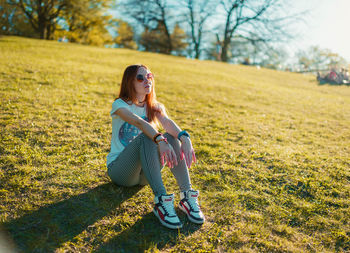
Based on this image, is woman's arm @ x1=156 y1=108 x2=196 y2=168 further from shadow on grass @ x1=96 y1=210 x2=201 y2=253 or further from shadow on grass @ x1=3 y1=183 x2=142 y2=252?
shadow on grass @ x1=3 y1=183 x2=142 y2=252

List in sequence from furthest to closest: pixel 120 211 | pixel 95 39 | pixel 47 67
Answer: pixel 95 39 < pixel 47 67 < pixel 120 211

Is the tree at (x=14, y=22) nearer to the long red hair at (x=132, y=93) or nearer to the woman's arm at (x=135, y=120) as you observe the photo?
the long red hair at (x=132, y=93)

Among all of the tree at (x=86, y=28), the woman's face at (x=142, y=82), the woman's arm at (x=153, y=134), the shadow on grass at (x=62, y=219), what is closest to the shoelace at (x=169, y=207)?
the woman's arm at (x=153, y=134)

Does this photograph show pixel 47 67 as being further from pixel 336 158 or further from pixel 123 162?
pixel 336 158

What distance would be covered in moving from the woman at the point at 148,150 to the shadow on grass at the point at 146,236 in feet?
0.26

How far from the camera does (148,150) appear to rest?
9.02 feet

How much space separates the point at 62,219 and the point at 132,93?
1.62 metres

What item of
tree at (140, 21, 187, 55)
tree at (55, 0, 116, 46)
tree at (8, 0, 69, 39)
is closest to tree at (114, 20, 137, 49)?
tree at (55, 0, 116, 46)

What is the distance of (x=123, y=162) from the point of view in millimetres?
2900

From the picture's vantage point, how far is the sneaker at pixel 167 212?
8.95 feet

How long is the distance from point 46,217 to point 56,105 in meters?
4.29

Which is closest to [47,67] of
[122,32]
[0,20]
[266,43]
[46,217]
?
[46,217]

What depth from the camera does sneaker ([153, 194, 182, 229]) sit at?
2727mm

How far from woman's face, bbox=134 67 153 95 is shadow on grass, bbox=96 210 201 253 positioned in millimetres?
1496
